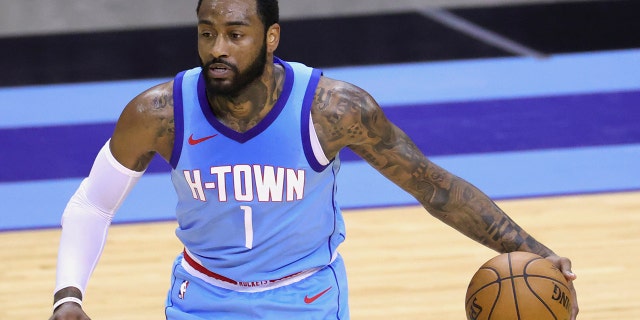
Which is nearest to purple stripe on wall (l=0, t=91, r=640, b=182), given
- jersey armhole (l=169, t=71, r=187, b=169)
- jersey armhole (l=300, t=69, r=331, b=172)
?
jersey armhole (l=169, t=71, r=187, b=169)

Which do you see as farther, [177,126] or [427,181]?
[427,181]

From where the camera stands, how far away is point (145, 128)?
3.12 meters

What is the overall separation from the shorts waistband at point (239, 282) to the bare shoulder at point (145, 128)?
338 mm

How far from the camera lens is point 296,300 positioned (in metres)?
3.20

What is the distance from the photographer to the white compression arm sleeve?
3129 millimetres

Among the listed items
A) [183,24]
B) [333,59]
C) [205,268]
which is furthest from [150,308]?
[183,24]

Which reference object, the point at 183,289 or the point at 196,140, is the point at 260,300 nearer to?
the point at 183,289

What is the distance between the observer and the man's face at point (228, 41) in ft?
9.62

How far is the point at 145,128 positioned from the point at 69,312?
1.72ft

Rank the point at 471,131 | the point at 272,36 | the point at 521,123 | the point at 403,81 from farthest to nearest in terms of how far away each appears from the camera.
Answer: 1. the point at 403,81
2. the point at 521,123
3. the point at 471,131
4. the point at 272,36

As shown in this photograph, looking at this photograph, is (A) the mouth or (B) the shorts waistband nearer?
(A) the mouth

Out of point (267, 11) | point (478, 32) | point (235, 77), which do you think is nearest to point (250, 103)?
point (235, 77)

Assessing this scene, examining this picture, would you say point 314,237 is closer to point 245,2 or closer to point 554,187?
point 245,2

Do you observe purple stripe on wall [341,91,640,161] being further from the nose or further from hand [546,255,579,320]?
the nose
